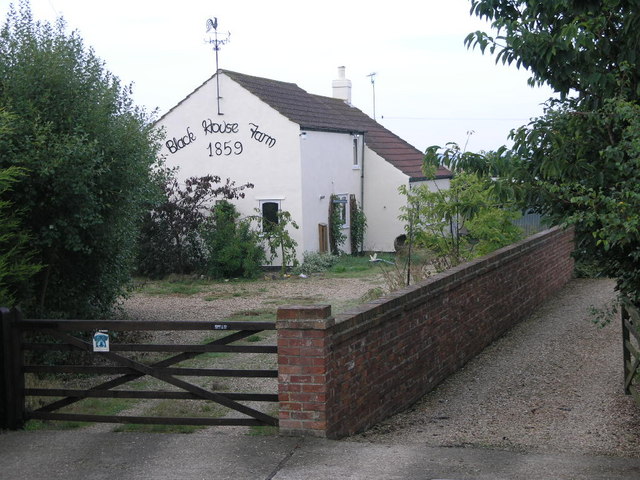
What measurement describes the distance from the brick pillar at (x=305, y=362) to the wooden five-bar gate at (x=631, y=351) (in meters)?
3.86

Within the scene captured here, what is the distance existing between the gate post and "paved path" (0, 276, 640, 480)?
213mm

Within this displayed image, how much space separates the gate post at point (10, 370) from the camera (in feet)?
24.7

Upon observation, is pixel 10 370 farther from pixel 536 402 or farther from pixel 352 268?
pixel 352 268

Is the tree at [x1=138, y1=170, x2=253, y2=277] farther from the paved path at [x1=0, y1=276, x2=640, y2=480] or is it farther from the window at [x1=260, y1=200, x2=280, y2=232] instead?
the paved path at [x1=0, y1=276, x2=640, y2=480]

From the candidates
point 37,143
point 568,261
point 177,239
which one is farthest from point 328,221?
point 37,143

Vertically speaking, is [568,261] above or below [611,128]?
below

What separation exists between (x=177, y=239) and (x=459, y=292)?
43.8 feet

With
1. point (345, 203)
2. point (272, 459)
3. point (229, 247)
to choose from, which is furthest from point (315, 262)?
point (272, 459)

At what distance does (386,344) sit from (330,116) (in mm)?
20531

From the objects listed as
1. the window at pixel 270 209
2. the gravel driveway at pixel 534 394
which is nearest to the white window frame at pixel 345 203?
the window at pixel 270 209

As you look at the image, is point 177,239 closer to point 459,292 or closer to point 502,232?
point 502,232

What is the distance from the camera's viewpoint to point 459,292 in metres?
11.9

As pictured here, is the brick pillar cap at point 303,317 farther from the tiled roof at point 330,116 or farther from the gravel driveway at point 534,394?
the tiled roof at point 330,116

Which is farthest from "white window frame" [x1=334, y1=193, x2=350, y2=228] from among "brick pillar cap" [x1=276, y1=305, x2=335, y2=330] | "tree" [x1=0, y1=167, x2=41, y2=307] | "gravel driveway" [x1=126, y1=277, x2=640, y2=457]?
"brick pillar cap" [x1=276, y1=305, x2=335, y2=330]
